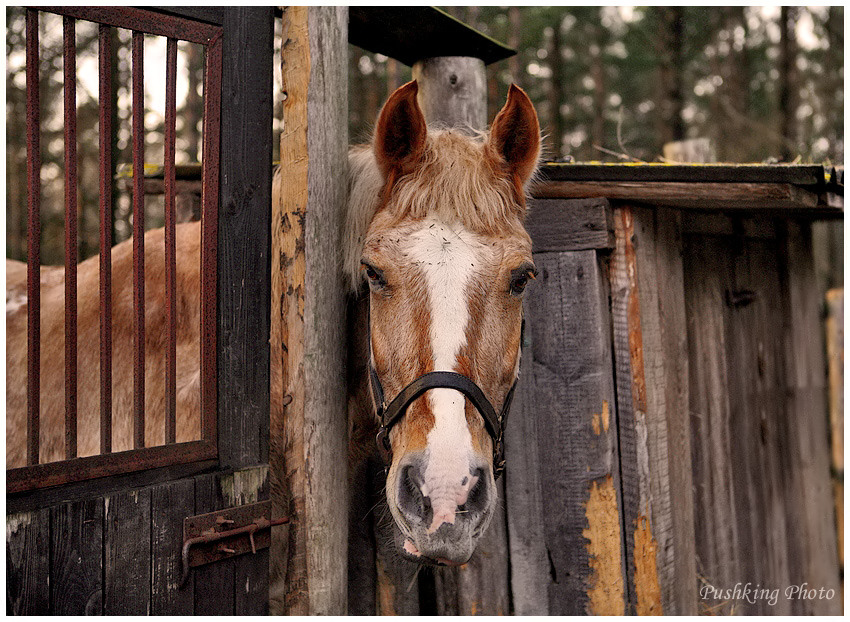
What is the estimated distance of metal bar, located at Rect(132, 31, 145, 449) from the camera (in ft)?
6.06

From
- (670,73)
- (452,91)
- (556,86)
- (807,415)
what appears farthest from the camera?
(556,86)

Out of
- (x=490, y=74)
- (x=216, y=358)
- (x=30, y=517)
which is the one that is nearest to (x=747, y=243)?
(x=216, y=358)

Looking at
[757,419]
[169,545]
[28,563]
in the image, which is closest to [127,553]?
[169,545]

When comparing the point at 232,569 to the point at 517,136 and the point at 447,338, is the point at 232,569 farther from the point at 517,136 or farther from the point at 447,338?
the point at 517,136

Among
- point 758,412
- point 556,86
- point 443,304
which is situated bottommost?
point 758,412

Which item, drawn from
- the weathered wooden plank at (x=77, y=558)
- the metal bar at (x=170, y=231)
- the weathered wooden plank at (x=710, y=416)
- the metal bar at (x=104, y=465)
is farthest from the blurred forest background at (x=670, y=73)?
the weathered wooden plank at (x=77, y=558)

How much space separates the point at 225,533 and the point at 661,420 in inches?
75.7

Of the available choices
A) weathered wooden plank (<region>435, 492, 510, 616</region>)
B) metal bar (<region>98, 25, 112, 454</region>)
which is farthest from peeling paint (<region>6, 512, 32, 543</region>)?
weathered wooden plank (<region>435, 492, 510, 616</region>)

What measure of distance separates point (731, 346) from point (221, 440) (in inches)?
120

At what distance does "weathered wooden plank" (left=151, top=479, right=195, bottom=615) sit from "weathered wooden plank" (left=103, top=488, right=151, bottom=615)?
0.07ft

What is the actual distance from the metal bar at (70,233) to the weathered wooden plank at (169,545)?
0.31m

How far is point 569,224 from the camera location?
2.75 m

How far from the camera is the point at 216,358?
2068 mm

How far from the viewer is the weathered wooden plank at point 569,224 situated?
2670 millimetres
